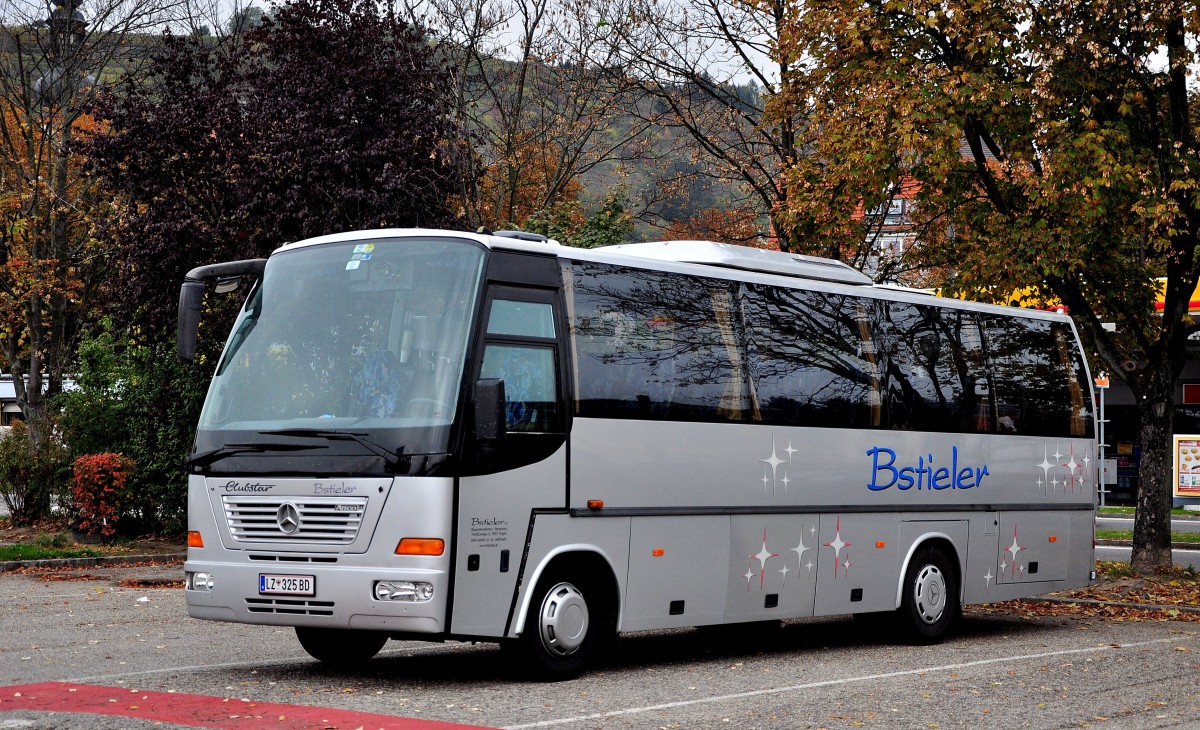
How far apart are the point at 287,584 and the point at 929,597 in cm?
660

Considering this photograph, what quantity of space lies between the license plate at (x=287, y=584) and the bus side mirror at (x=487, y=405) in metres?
1.53

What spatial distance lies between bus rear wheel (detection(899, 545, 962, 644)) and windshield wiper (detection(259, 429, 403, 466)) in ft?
19.6

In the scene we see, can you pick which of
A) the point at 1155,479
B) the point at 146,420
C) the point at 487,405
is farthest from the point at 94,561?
the point at 1155,479

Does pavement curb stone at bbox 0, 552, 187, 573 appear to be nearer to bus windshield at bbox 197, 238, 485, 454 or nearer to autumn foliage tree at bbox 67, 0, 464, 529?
autumn foliage tree at bbox 67, 0, 464, 529

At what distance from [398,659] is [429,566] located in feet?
9.10

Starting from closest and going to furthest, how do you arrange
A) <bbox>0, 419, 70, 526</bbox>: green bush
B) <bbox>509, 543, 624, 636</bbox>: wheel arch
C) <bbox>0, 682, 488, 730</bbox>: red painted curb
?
<bbox>0, 682, 488, 730</bbox>: red painted curb, <bbox>509, 543, 624, 636</bbox>: wheel arch, <bbox>0, 419, 70, 526</bbox>: green bush

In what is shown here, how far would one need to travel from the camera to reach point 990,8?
709 inches

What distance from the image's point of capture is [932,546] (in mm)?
14688

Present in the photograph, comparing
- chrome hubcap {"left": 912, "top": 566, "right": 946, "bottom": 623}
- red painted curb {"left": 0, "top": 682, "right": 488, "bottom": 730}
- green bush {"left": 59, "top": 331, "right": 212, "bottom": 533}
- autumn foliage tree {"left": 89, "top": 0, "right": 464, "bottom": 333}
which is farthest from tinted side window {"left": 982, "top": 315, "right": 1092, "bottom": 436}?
green bush {"left": 59, "top": 331, "right": 212, "bottom": 533}

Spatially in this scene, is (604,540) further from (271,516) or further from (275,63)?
(275,63)

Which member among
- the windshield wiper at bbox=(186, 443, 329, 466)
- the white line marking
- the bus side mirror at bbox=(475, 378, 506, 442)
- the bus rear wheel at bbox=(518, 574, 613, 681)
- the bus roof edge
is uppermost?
the bus roof edge

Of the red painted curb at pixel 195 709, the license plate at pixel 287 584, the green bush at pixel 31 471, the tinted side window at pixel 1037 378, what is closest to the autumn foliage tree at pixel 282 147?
the green bush at pixel 31 471

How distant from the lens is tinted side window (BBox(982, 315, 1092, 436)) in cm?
1577

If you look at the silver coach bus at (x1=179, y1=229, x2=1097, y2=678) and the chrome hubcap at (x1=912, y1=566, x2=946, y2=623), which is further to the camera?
the chrome hubcap at (x1=912, y1=566, x2=946, y2=623)
